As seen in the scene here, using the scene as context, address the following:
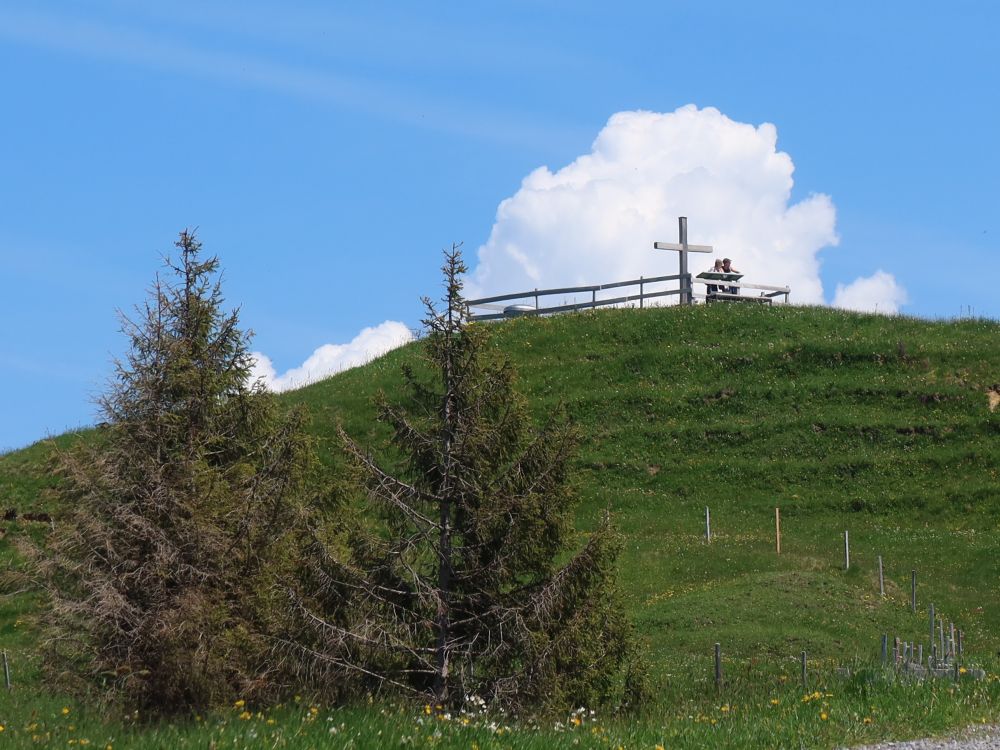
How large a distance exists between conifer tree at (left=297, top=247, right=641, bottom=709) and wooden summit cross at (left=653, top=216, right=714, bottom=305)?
1608 inches

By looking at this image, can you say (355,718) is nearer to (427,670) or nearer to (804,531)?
(427,670)

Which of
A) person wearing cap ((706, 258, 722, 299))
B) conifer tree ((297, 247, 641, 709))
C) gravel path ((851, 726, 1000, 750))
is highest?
person wearing cap ((706, 258, 722, 299))

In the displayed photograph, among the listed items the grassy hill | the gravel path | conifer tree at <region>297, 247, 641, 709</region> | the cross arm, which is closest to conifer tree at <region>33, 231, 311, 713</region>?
conifer tree at <region>297, 247, 641, 709</region>

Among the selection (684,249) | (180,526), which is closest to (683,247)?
(684,249)

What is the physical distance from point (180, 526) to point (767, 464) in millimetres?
30459

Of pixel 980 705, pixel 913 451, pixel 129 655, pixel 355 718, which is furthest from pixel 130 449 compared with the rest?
pixel 913 451

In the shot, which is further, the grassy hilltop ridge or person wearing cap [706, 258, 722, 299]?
person wearing cap [706, 258, 722, 299]

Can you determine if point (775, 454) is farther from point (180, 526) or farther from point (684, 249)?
point (180, 526)

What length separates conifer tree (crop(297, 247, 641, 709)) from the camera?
54.5 feet

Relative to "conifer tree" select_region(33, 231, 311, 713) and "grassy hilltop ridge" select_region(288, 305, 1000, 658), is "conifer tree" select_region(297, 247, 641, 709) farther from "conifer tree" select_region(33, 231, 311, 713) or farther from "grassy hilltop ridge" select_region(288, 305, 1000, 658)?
"grassy hilltop ridge" select_region(288, 305, 1000, 658)

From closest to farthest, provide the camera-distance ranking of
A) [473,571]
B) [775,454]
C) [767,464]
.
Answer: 1. [473,571]
2. [767,464]
3. [775,454]

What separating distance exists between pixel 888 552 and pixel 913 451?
909 centimetres

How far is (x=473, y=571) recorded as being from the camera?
1714cm

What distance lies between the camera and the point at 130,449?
20062mm
